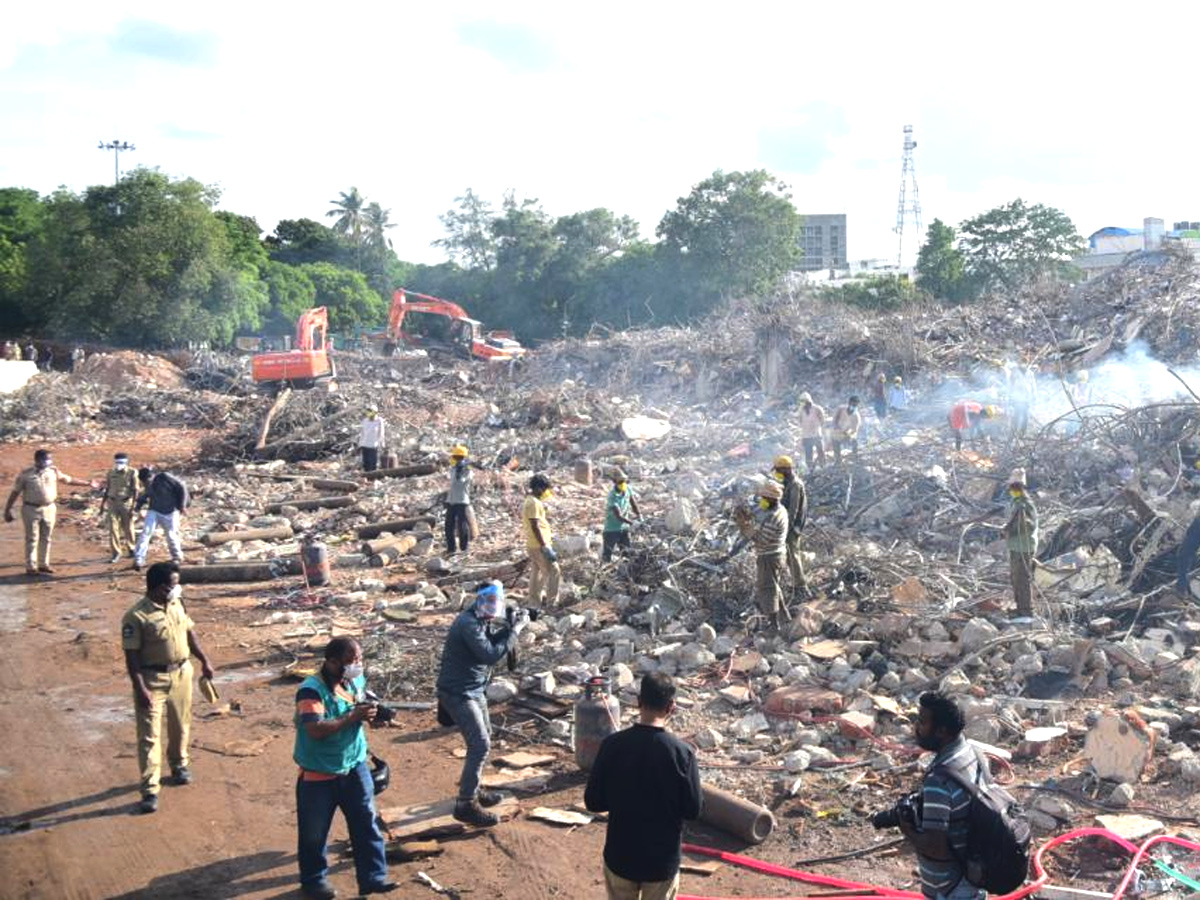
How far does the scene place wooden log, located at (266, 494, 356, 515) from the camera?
51.6 ft

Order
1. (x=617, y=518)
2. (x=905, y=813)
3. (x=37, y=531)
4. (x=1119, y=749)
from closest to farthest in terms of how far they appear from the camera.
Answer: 1. (x=905, y=813)
2. (x=1119, y=749)
3. (x=617, y=518)
4. (x=37, y=531)

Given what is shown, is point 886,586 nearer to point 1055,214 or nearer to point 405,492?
point 405,492

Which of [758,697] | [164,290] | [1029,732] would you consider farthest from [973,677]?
[164,290]

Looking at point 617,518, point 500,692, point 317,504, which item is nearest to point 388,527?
point 317,504

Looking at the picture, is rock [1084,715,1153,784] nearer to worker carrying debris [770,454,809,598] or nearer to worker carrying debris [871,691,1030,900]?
worker carrying debris [871,691,1030,900]

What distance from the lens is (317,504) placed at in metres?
16.0

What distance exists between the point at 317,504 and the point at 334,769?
11572 mm

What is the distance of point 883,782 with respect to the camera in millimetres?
6402

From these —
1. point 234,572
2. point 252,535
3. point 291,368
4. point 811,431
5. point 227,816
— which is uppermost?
point 291,368

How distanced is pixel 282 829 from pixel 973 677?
4995 millimetres

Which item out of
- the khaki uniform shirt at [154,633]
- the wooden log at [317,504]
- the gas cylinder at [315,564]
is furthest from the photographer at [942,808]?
the wooden log at [317,504]

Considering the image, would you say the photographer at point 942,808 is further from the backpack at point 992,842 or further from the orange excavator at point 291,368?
the orange excavator at point 291,368

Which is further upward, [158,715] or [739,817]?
[158,715]

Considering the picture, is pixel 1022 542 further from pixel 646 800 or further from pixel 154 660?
pixel 154 660
